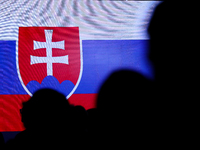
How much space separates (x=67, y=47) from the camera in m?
1.28

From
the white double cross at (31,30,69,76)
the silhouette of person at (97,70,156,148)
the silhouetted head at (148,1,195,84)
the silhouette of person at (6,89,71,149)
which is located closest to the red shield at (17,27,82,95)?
the white double cross at (31,30,69,76)

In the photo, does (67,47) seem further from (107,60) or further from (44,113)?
(44,113)

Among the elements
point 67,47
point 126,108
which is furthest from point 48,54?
point 126,108

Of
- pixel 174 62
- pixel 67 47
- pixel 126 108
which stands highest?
pixel 67 47

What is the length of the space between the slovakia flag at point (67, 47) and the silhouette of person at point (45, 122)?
0.25ft

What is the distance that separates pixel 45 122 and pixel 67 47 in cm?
57

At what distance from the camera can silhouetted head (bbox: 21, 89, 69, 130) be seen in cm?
105

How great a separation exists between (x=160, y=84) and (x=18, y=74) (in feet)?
3.58

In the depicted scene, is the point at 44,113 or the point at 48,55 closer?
the point at 44,113

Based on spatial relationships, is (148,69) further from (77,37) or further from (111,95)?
(77,37)

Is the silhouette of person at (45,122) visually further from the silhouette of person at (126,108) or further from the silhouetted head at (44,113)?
the silhouette of person at (126,108)

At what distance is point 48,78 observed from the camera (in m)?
1.26

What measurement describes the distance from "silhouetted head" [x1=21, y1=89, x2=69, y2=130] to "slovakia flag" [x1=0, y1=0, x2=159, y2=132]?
98mm

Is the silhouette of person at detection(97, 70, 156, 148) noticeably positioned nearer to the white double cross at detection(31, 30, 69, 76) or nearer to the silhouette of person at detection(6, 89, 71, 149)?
the silhouette of person at detection(6, 89, 71, 149)
